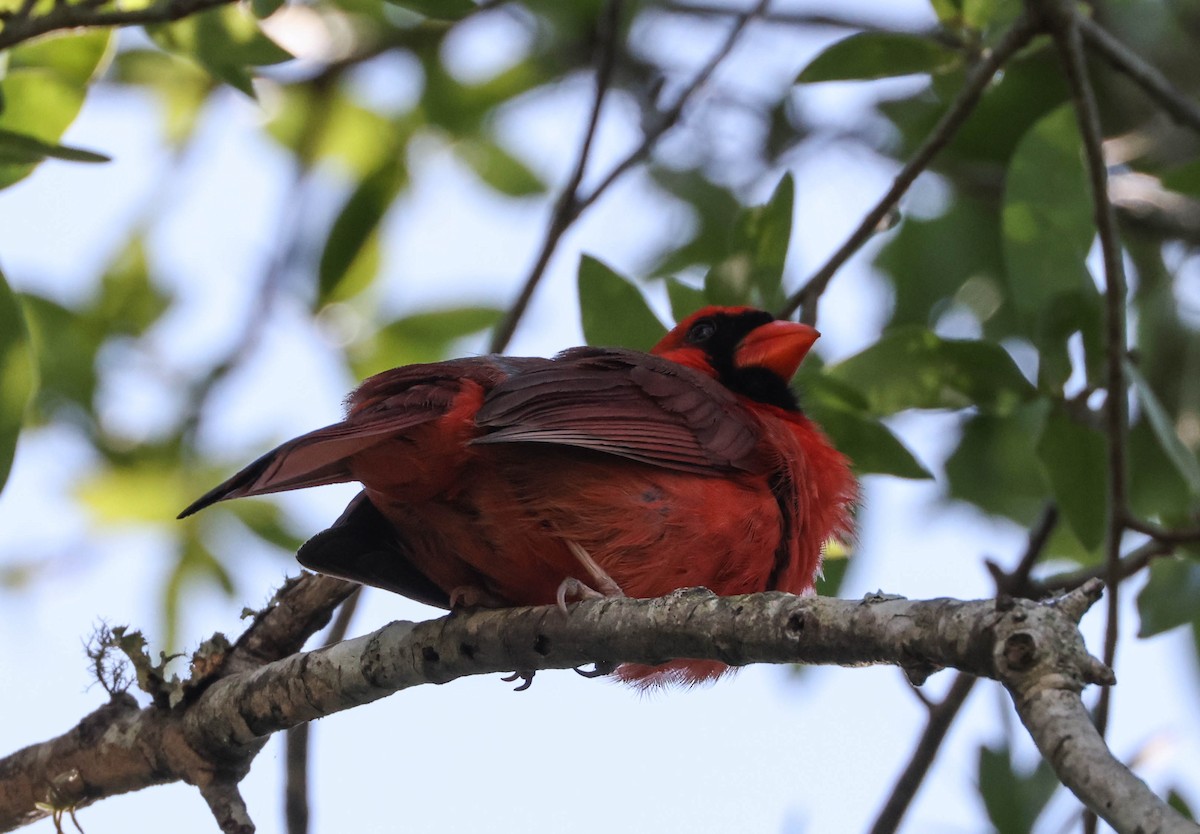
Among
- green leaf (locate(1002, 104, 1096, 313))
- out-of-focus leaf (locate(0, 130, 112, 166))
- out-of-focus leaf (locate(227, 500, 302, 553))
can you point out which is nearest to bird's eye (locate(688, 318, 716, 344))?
green leaf (locate(1002, 104, 1096, 313))

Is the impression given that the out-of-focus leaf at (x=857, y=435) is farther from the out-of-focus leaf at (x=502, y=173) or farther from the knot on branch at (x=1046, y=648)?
the out-of-focus leaf at (x=502, y=173)

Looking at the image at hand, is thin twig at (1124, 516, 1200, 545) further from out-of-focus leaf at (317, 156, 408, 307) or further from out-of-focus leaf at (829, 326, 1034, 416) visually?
out-of-focus leaf at (317, 156, 408, 307)

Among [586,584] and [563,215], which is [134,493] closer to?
[563,215]

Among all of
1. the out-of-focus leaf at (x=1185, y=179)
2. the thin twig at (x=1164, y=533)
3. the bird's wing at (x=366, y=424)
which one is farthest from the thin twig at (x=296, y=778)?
the out-of-focus leaf at (x=1185, y=179)

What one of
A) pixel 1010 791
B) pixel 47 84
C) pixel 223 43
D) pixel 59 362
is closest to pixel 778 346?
pixel 1010 791

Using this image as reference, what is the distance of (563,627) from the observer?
8.04ft

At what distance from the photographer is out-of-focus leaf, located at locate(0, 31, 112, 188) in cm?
346

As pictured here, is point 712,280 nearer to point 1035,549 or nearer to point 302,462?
point 1035,549

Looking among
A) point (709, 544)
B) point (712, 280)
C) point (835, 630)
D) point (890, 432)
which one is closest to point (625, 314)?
point (712, 280)

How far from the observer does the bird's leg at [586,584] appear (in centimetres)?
271

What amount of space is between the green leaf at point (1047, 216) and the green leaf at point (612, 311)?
0.93 meters

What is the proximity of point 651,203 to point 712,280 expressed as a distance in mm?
1781

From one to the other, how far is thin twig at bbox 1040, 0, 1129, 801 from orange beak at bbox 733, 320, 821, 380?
725 mm

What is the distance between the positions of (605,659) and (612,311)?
1.49m
